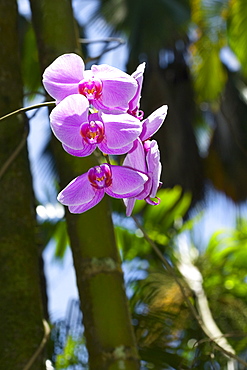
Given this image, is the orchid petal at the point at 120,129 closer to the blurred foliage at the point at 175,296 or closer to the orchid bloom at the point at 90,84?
the orchid bloom at the point at 90,84

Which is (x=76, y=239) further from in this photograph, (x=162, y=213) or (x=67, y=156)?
(x=162, y=213)

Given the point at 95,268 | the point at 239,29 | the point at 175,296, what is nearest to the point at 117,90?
the point at 95,268

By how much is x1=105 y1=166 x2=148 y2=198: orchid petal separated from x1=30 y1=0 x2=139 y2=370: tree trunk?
35 centimetres

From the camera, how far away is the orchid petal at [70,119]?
1.83 feet

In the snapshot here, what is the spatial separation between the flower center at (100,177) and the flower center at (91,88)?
2.9 inches

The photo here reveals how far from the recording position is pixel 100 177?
0.60 m

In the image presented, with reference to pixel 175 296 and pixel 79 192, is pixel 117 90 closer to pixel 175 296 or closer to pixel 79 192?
pixel 79 192

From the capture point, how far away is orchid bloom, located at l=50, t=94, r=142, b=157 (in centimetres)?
56

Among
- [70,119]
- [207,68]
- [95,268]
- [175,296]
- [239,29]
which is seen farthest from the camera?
[207,68]

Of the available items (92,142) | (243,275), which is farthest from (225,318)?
(92,142)

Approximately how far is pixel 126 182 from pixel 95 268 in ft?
1.20

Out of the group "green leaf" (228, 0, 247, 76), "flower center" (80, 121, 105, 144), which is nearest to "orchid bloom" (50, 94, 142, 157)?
"flower center" (80, 121, 105, 144)

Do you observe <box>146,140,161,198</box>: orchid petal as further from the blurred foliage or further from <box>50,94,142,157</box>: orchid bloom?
the blurred foliage

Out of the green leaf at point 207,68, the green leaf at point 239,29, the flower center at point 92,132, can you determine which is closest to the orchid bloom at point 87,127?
the flower center at point 92,132
